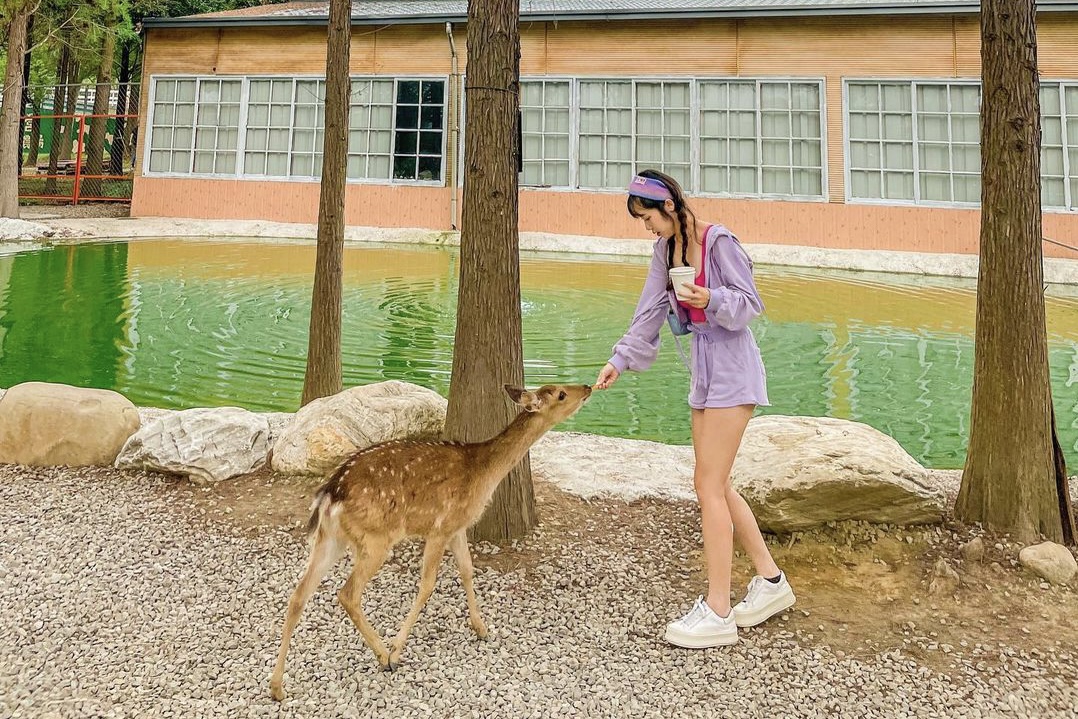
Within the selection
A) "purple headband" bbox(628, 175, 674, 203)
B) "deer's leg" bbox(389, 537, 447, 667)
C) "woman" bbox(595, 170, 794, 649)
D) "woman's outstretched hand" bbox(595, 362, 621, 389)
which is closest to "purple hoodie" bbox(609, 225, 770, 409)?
"woman" bbox(595, 170, 794, 649)

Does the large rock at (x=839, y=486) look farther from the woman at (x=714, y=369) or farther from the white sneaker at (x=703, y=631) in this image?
the white sneaker at (x=703, y=631)

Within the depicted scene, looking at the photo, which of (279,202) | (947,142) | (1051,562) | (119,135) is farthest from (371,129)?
(1051,562)

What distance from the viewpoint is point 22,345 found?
336 inches

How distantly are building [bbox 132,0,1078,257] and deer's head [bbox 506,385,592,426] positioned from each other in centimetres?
1614

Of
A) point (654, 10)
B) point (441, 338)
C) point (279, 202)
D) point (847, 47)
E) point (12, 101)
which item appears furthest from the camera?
point (279, 202)

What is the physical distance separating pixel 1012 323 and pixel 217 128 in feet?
71.1

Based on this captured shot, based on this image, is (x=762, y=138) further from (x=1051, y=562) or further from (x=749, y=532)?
(x=749, y=532)

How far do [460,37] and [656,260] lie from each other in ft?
60.4

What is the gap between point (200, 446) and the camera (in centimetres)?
496

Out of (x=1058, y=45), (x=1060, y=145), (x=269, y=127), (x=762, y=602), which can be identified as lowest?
(x=762, y=602)

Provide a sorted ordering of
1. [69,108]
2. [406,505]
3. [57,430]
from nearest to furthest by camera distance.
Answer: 1. [406,505]
2. [57,430]
3. [69,108]

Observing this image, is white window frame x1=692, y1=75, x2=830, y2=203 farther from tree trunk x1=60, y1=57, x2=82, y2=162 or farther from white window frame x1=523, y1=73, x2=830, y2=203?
tree trunk x1=60, y1=57, x2=82, y2=162

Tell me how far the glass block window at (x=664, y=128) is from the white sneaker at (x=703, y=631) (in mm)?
16880

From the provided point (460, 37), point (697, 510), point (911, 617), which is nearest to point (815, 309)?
point (697, 510)
